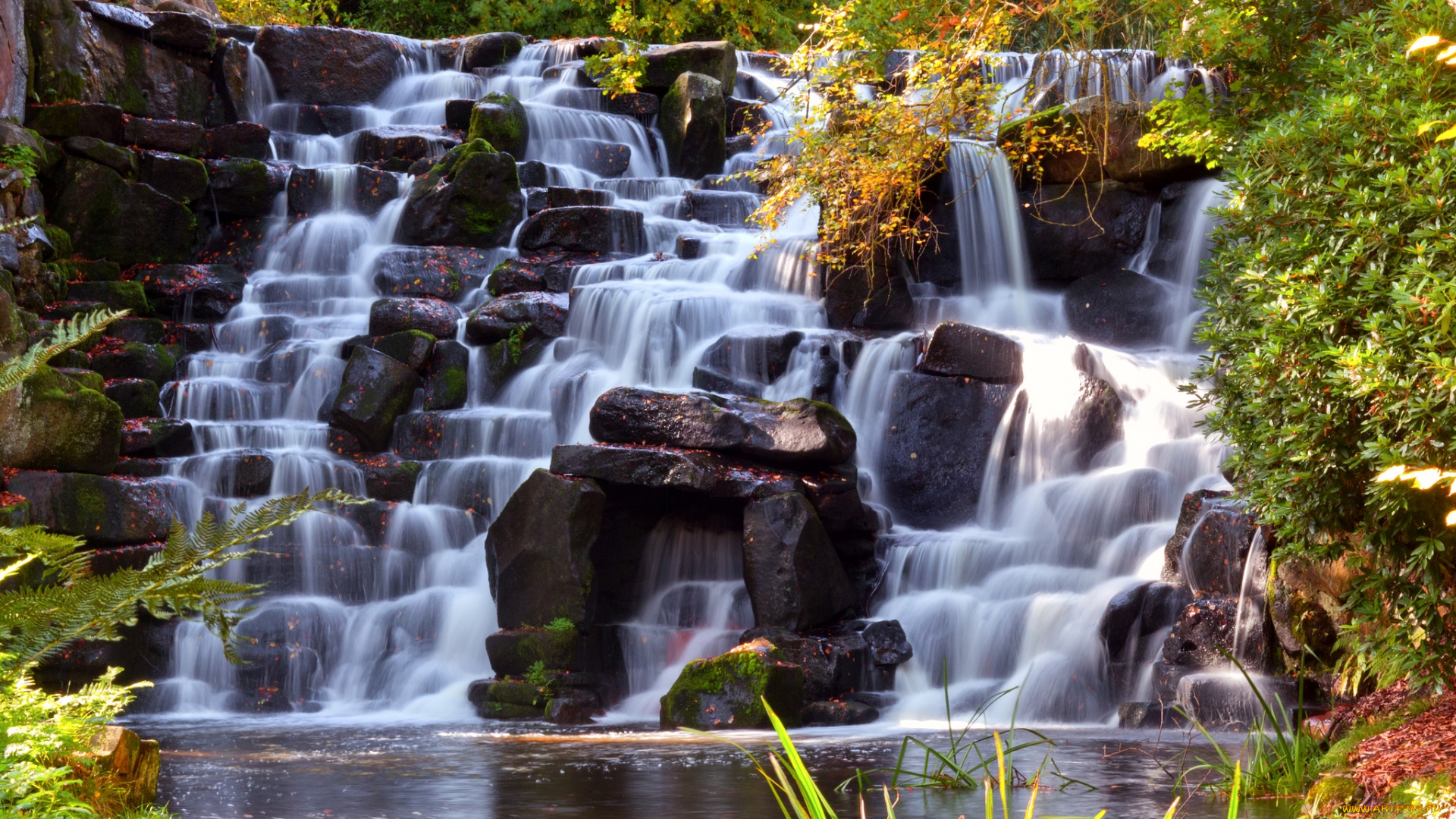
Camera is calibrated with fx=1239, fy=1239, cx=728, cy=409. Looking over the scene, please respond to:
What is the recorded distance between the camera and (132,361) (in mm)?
16547

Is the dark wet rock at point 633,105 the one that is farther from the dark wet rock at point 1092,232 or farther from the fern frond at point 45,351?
the fern frond at point 45,351

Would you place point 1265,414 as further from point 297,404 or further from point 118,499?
point 297,404

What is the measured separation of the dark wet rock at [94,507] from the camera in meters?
12.8

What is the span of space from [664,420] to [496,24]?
21427mm

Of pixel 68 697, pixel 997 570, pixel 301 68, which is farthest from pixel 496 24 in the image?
pixel 68 697

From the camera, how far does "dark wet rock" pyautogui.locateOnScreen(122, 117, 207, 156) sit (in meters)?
20.1

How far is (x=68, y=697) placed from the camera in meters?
4.05

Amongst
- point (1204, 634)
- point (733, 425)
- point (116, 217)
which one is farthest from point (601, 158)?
point (1204, 634)

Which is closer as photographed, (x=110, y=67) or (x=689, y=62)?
(x=110, y=67)

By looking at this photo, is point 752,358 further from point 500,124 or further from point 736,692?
point 500,124

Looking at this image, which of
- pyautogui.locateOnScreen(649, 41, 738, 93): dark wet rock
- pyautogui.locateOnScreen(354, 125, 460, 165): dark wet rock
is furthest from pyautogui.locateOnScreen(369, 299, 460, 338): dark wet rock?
pyautogui.locateOnScreen(649, 41, 738, 93): dark wet rock

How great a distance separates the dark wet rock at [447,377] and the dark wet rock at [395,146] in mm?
6540

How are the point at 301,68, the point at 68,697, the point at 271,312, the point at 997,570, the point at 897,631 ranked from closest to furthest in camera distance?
the point at 68,697 < the point at 897,631 < the point at 997,570 < the point at 271,312 < the point at 301,68

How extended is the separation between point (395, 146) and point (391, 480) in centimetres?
927
